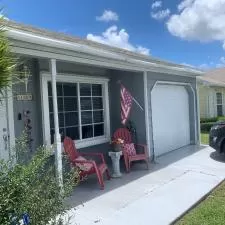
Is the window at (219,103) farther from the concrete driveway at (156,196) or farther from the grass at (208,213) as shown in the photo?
the grass at (208,213)

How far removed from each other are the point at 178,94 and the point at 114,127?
11.8ft

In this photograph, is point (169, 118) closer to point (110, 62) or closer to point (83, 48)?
point (110, 62)

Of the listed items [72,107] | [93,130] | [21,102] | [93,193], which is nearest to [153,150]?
[93,130]

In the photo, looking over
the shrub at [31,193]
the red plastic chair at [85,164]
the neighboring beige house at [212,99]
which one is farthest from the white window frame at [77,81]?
the neighboring beige house at [212,99]

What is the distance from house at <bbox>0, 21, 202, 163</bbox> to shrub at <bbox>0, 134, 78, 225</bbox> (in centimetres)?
218

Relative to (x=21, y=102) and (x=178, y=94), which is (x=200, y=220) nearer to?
(x=21, y=102)

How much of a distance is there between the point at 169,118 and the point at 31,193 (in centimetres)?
966

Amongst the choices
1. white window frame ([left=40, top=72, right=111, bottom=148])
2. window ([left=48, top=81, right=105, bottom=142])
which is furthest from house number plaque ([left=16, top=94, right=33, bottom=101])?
window ([left=48, top=81, right=105, bottom=142])

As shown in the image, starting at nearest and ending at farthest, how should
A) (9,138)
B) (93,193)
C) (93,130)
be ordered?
(9,138) → (93,193) → (93,130)

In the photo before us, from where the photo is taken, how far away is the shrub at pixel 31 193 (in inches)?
143

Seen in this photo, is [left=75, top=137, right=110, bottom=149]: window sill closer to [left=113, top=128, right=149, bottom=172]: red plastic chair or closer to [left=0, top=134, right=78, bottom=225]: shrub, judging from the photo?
[left=113, top=128, right=149, bottom=172]: red plastic chair

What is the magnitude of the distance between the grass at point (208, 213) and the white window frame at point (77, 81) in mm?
3216

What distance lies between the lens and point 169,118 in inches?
515

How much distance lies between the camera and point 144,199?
281 inches
